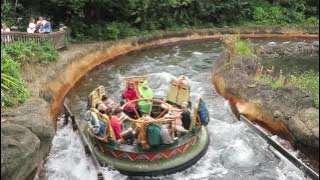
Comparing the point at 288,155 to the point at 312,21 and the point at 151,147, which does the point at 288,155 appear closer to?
the point at 151,147

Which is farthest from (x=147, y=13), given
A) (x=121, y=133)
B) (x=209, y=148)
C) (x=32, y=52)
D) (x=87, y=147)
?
(x=121, y=133)

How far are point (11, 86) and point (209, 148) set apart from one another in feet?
18.7

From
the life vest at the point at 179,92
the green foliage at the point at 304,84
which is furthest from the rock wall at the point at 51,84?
the green foliage at the point at 304,84

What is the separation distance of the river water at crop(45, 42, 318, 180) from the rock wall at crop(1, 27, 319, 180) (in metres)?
0.64

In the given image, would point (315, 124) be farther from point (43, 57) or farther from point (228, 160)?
point (43, 57)

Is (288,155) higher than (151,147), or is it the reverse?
(151,147)

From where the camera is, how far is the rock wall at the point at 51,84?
30.6 feet

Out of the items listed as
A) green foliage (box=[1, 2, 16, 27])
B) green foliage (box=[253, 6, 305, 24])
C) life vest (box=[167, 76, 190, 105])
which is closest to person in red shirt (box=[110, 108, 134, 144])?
life vest (box=[167, 76, 190, 105])

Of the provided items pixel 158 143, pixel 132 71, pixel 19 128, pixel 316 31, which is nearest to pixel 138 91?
pixel 158 143

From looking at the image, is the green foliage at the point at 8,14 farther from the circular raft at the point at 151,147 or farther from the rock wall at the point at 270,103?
the circular raft at the point at 151,147

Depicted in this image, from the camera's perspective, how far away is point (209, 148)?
510 inches

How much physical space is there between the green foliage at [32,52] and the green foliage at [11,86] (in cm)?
206

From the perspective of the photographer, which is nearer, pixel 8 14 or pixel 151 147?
pixel 151 147

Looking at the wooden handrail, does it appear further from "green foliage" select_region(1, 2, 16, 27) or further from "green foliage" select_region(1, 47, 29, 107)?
"green foliage" select_region(1, 47, 29, 107)
